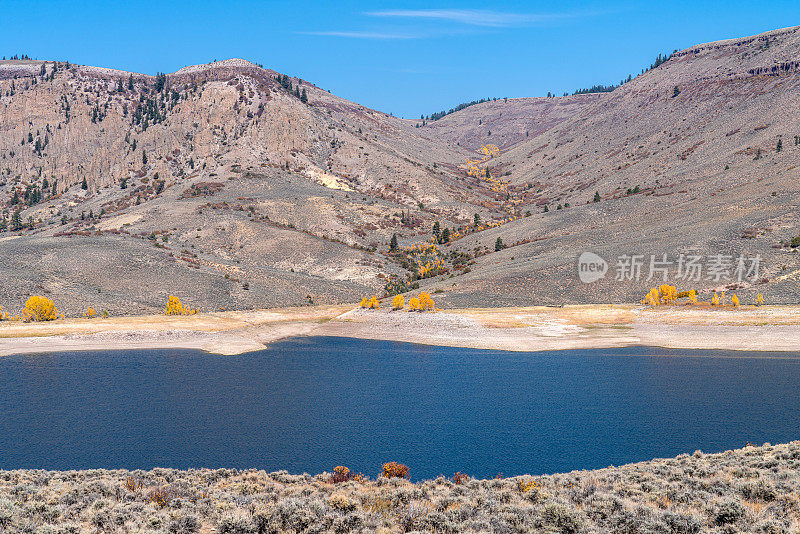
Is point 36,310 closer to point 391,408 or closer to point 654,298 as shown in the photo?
point 391,408

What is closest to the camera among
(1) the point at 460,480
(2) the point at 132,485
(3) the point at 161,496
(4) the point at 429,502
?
(3) the point at 161,496

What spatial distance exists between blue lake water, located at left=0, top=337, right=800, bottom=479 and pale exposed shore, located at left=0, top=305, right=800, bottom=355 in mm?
3689

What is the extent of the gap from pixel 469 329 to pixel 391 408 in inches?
1316

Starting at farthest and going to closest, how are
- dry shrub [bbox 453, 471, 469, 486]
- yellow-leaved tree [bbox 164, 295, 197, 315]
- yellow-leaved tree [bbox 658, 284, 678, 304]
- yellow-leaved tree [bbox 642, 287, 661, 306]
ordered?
1. yellow-leaved tree [bbox 164, 295, 197, 315]
2. yellow-leaved tree [bbox 642, 287, 661, 306]
3. yellow-leaved tree [bbox 658, 284, 678, 304]
4. dry shrub [bbox 453, 471, 469, 486]

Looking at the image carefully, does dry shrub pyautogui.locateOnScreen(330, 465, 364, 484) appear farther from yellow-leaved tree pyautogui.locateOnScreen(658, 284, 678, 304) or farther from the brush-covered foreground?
yellow-leaved tree pyautogui.locateOnScreen(658, 284, 678, 304)

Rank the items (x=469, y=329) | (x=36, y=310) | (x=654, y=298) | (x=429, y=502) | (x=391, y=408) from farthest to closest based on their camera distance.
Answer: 1. (x=654, y=298)
2. (x=36, y=310)
3. (x=469, y=329)
4. (x=391, y=408)
5. (x=429, y=502)

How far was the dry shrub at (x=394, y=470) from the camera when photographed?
31781mm

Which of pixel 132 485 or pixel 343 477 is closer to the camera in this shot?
pixel 132 485

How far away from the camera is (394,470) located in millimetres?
31938

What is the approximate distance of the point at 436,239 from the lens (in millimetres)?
148875

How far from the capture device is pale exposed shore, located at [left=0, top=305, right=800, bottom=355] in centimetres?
6856

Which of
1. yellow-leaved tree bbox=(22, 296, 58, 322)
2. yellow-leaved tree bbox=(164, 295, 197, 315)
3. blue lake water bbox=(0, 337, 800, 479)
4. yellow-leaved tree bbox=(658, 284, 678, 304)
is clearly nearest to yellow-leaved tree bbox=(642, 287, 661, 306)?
yellow-leaved tree bbox=(658, 284, 678, 304)

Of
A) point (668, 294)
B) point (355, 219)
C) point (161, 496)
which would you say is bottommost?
point (161, 496)

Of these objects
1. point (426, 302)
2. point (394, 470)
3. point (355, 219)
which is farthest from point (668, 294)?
point (355, 219)
